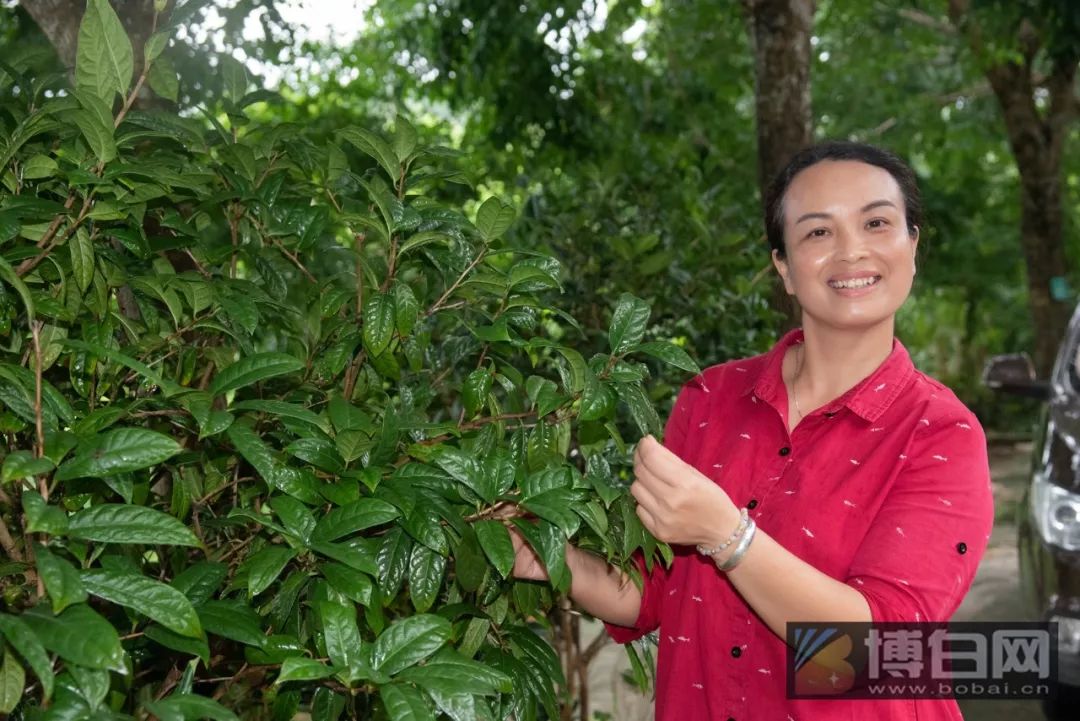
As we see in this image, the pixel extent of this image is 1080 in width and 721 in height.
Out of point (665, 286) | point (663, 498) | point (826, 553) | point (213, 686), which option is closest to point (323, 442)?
point (663, 498)

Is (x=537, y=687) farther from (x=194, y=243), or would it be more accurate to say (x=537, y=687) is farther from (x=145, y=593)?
(x=194, y=243)

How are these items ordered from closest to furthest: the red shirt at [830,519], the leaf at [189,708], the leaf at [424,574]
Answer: the leaf at [189,708], the leaf at [424,574], the red shirt at [830,519]

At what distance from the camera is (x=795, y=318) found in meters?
4.09

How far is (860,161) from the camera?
7.19ft

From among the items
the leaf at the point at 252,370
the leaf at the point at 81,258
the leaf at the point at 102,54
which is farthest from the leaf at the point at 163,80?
the leaf at the point at 252,370

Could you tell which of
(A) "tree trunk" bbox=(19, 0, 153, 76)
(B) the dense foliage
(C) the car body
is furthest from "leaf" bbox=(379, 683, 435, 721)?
(C) the car body

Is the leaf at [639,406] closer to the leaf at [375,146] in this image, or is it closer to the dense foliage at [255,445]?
the dense foliage at [255,445]

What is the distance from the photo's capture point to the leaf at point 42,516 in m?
1.26

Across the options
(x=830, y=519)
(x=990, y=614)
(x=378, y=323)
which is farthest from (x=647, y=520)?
(x=990, y=614)

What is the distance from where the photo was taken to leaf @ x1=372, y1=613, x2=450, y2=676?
1.43m

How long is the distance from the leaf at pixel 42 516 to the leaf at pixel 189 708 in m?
0.22

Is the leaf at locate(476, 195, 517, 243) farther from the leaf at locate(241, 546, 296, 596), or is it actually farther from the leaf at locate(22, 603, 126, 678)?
the leaf at locate(22, 603, 126, 678)

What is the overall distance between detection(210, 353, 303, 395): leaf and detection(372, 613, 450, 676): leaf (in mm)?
384

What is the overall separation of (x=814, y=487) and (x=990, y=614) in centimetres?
547
